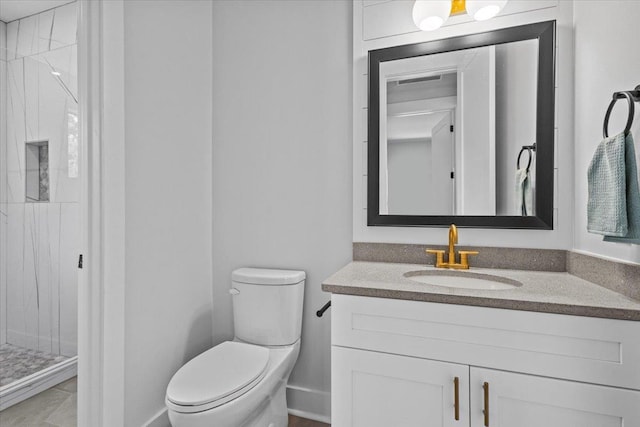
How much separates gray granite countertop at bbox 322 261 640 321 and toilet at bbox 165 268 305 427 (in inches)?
19.4

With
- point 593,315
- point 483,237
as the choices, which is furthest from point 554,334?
point 483,237

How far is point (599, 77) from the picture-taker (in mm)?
1098

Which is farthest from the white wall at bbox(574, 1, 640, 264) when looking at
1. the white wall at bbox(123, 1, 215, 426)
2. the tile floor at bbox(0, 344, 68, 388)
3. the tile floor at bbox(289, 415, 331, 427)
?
the tile floor at bbox(0, 344, 68, 388)

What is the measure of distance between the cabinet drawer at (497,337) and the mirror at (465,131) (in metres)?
0.56

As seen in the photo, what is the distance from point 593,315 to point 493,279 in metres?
0.43

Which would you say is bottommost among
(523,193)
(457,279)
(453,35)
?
(457,279)

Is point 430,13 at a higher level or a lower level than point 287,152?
higher

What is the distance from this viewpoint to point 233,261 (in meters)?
1.88

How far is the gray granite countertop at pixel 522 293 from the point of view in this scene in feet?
2.77

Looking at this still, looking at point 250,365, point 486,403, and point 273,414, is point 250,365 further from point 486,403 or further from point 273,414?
point 486,403

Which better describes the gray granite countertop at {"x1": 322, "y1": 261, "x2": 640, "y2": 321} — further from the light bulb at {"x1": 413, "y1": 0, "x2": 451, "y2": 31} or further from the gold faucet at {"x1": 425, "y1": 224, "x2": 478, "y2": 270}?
the light bulb at {"x1": 413, "y1": 0, "x2": 451, "y2": 31}

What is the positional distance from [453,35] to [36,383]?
9.45 ft

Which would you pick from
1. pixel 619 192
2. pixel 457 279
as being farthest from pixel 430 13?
pixel 457 279

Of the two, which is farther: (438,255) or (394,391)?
(438,255)
